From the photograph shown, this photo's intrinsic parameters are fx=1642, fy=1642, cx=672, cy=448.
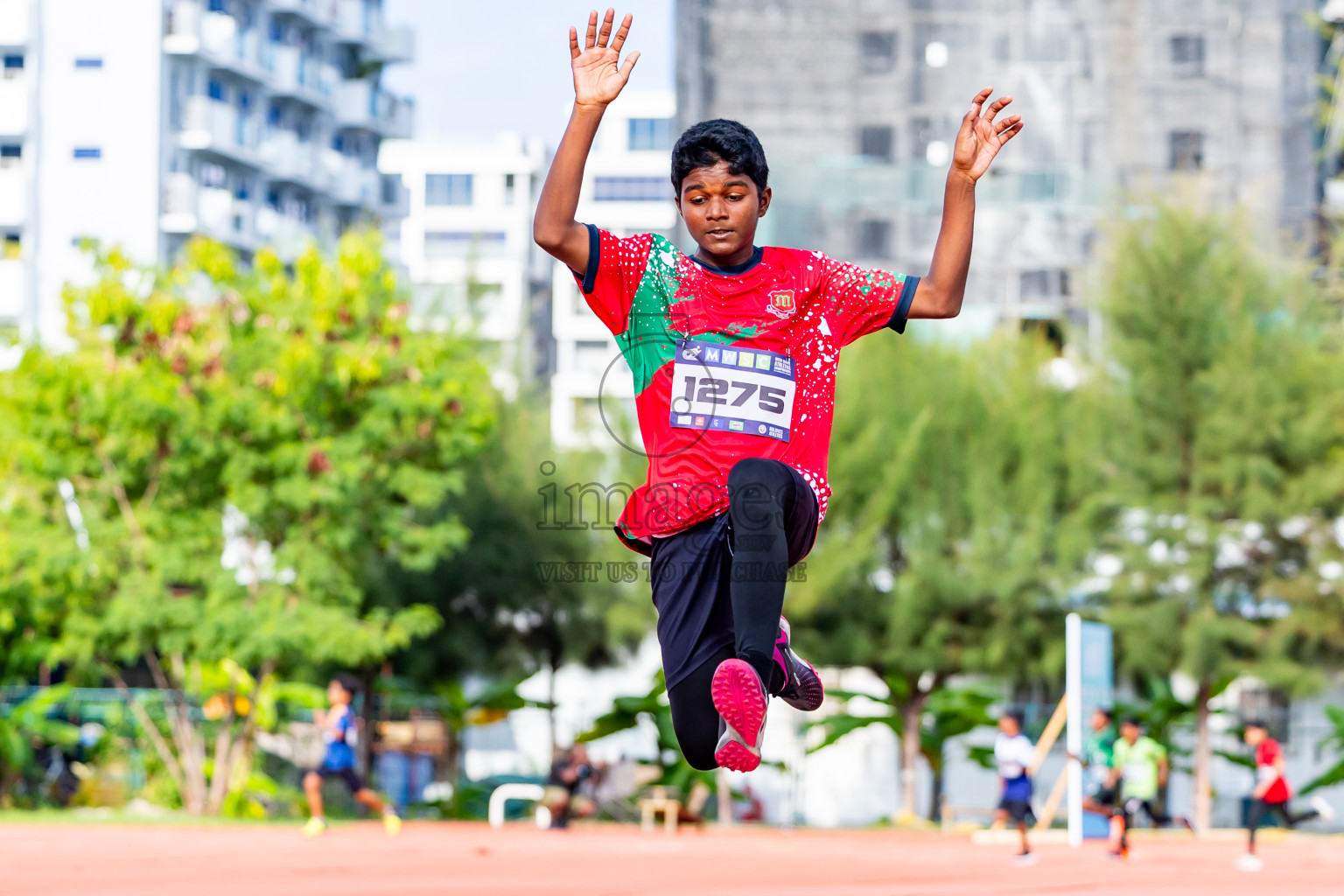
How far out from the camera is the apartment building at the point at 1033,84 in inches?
1706

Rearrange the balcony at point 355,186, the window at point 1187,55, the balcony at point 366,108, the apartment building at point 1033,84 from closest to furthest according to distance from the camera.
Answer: the apartment building at point 1033,84 → the window at point 1187,55 → the balcony at point 355,186 → the balcony at point 366,108

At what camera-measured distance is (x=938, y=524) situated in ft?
83.2

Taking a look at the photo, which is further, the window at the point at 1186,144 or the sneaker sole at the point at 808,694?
the window at the point at 1186,144

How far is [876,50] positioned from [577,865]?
33.2 meters

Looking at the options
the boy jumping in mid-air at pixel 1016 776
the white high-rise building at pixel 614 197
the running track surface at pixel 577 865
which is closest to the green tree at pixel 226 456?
the running track surface at pixel 577 865

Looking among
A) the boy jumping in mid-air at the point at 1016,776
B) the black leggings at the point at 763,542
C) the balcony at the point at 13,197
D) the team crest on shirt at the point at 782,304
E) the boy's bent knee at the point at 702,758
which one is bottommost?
the boy jumping in mid-air at the point at 1016,776

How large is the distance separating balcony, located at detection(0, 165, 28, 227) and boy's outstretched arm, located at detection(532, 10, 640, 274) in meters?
43.1

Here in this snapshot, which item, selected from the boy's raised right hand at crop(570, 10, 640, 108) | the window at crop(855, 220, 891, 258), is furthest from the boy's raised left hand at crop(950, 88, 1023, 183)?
the window at crop(855, 220, 891, 258)

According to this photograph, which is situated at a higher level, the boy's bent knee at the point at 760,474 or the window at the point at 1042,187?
the window at the point at 1042,187

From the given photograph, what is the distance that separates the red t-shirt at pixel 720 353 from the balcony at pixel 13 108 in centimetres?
4356

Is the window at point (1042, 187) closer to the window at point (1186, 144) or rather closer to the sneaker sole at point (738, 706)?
the window at point (1186, 144)

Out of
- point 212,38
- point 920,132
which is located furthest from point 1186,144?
point 212,38

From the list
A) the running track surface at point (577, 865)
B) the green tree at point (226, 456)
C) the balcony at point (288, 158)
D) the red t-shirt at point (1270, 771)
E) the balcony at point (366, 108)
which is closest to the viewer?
the running track surface at point (577, 865)

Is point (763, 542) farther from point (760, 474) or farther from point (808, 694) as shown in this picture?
point (808, 694)
